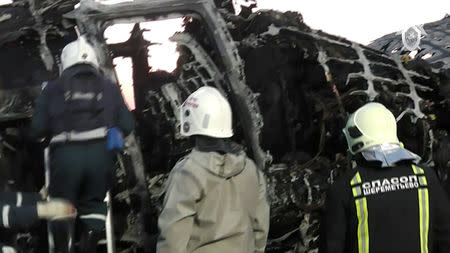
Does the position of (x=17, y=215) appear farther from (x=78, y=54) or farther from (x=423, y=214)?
(x=423, y=214)

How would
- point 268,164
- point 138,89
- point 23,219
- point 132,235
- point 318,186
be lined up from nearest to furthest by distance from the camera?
point 23,219 < point 132,235 < point 268,164 < point 318,186 < point 138,89

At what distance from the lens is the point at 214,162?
10.3ft

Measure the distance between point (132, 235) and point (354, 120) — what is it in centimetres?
178

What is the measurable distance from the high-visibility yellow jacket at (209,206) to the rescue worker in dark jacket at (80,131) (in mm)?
679

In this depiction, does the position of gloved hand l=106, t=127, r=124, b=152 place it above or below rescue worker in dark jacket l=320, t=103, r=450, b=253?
above

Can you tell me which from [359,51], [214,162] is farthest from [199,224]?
[359,51]

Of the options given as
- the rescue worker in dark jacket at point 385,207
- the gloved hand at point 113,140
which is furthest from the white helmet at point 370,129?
the gloved hand at point 113,140

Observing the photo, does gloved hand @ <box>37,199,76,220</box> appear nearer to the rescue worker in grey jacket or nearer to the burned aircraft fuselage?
the rescue worker in grey jacket

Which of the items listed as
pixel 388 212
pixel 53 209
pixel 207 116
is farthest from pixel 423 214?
pixel 53 209

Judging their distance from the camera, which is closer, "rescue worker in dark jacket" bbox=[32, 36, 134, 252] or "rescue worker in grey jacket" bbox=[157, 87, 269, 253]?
"rescue worker in grey jacket" bbox=[157, 87, 269, 253]

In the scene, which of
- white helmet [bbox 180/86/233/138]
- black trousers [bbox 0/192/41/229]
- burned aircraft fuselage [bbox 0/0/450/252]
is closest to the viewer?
black trousers [bbox 0/192/41/229]

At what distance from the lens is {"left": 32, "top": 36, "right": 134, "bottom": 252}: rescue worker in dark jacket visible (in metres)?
3.54

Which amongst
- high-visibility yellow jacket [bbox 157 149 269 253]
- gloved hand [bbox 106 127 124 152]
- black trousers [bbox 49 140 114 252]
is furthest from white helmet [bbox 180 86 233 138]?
black trousers [bbox 49 140 114 252]

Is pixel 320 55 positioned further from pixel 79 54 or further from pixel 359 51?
pixel 79 54
